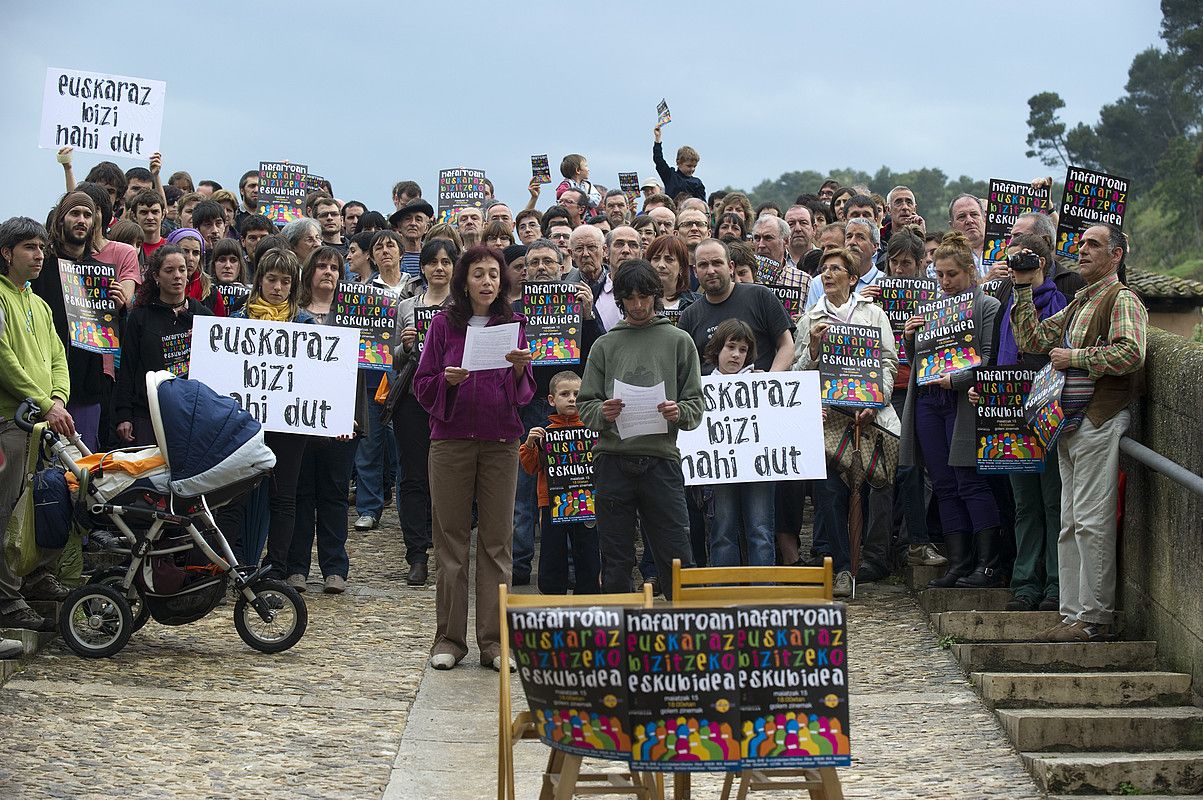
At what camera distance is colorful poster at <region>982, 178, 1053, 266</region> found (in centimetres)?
1324

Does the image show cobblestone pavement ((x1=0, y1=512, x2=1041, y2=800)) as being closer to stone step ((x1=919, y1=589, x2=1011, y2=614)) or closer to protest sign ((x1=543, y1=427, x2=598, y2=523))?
stone step ((x1=919, y1=589, x2=1011, y2=614))

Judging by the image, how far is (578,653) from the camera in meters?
6.14

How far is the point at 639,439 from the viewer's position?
1004 centimetres

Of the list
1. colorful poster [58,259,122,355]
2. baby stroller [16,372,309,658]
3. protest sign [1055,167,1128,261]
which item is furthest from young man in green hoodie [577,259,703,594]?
colorful poster [58,259,122,355]

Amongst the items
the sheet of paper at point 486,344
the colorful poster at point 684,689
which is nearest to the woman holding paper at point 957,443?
the sheet of paper at point 486,344

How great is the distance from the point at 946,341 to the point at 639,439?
2.88 metres

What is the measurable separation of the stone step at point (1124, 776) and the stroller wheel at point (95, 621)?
5651mm

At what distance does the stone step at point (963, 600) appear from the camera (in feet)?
37.8

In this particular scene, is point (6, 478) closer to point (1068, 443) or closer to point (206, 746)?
point (206, 746)

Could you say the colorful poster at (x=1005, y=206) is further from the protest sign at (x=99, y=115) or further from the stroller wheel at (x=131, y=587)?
the protest sign at (x=99, y=115)

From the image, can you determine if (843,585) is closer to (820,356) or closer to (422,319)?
(820,356)

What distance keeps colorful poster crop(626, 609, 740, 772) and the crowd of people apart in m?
3.89

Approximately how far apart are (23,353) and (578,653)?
5.89 meters

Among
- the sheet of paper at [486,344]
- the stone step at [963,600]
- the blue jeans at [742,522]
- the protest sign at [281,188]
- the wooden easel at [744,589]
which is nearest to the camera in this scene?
the wooden easel at [744,589]
